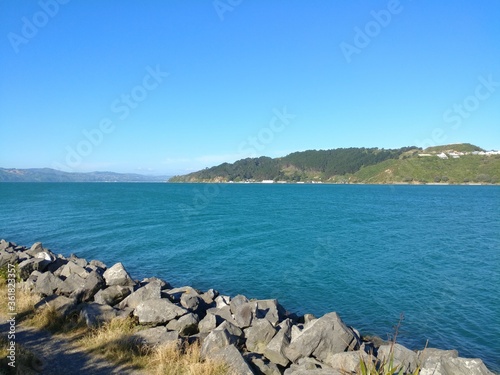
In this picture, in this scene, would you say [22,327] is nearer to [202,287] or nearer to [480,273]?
[202,287]

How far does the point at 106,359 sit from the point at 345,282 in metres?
20.1

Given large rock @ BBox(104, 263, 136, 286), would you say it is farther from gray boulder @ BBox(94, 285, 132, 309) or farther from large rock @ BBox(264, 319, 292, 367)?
large rock @ BBox(264, 319, 292, 367)

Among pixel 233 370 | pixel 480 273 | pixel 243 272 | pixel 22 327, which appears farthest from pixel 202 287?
pixel 480 273

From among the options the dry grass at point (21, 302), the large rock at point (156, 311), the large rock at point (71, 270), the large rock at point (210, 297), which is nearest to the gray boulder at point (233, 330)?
the large rock at point (156, 311)

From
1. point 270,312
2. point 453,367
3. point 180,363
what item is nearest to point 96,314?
point 180,363

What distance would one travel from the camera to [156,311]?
46.8 feet

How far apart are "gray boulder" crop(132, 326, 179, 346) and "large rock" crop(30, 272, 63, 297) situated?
678cm

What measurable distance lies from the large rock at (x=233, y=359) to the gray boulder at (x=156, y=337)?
1.74m

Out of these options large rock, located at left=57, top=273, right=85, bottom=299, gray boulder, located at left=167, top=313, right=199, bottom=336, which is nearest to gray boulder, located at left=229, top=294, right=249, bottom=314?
gray boulder, located at left=167, top=313, right=199, bottom=336

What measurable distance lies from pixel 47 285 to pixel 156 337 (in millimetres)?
7894

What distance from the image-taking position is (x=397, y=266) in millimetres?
32406

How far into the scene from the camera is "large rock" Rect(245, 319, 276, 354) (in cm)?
1310

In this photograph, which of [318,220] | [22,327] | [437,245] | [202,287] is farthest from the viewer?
[318,220]

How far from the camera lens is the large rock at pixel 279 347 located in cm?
1201
